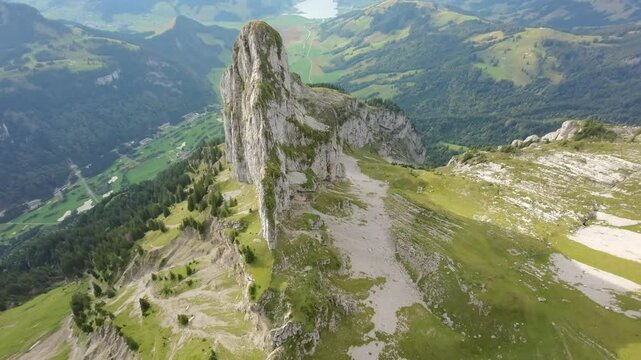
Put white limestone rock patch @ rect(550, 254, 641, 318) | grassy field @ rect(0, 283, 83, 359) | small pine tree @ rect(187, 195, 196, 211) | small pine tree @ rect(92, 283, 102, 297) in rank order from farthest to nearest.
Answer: small pine tree @ rect(187, 195, 196, 211) → grassy field @ rect(0, 283, 83, 359) → small pine tree @ rect(92, 283, 102, 297) → white limestone rock patch @ rect(550, 254, 641, 318)

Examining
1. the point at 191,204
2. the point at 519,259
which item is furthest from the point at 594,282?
the point at 191,204

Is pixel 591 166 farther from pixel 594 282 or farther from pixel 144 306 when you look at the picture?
pixel 144 306

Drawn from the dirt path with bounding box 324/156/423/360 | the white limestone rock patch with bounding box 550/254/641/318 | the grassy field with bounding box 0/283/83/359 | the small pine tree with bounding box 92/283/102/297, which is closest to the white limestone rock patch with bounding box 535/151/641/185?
the white limestone rock patch with bounding box 550/254/641/318

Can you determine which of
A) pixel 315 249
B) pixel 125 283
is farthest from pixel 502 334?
pixel 125 283

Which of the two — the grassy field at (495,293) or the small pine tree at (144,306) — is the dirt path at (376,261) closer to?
the grassy field at (495,293)

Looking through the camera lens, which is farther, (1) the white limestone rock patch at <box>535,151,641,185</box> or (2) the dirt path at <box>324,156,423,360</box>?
(1) the white limestone rock patch at <box>535,151,641,185</box>

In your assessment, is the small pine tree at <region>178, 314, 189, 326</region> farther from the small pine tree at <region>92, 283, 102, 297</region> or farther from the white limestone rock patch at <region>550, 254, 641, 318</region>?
the white limestone rock patch at <region>550, 254, 641, 318</region>
